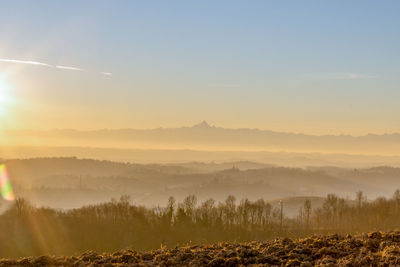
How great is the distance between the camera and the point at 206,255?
100 feet

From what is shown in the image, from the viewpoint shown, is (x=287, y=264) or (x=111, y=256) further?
(x=111, y=256)

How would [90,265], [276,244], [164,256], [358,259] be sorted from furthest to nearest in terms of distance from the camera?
[276,244], [164,256], [90,265], [358,259]

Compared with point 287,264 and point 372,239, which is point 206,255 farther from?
point 372,239

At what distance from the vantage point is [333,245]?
3195 cm

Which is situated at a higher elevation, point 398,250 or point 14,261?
point 398,250

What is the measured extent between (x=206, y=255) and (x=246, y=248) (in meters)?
3.42

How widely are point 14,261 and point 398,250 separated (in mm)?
23521

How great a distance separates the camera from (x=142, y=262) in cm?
2978

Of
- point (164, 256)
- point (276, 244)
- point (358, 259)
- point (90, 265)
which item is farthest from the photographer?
point (276, 244)

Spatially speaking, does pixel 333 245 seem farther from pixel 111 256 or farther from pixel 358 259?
pixel 111 256

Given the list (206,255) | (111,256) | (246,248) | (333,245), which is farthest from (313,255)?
(111,256)

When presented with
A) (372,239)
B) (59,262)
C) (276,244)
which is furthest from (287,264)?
(59,262)

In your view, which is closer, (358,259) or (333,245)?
(358,259)

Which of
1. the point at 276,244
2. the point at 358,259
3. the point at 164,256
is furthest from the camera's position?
the point at 276,244
